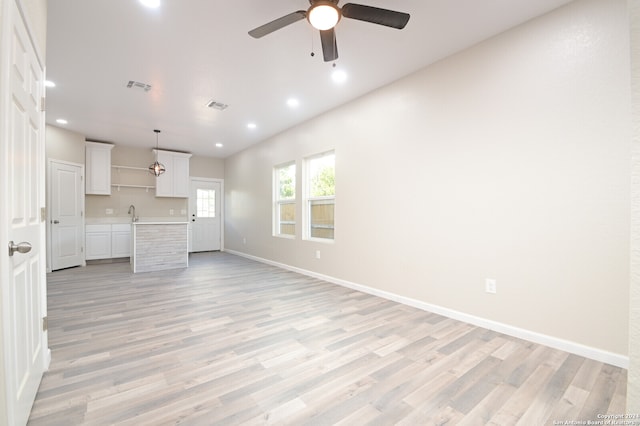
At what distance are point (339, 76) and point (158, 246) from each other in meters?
4.52

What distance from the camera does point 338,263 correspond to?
4340mm

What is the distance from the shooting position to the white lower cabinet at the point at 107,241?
6262mm

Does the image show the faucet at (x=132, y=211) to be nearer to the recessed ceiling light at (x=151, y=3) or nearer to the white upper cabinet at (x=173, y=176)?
the white upper cabinet at (x=173, y=176)

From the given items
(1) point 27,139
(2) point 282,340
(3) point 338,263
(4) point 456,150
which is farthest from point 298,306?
(1) point 27,139

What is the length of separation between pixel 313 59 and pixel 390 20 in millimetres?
1283

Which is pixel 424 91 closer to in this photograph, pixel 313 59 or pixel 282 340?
pixel 313 59

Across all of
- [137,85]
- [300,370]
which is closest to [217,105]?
[137,85]

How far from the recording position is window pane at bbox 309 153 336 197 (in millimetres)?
4621

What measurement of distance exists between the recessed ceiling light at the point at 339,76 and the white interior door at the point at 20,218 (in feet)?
8.48

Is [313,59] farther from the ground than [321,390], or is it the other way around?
[313,59]

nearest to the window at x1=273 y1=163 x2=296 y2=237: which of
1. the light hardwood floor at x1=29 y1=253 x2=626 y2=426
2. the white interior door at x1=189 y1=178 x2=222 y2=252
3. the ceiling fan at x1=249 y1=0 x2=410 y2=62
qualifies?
the light hardwood floor at x1=29 y1=253 x2=626 y2=426

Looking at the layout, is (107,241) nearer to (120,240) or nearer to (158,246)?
(120,240)

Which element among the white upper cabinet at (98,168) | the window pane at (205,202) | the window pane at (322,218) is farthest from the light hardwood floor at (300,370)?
the window pane at (205,202)

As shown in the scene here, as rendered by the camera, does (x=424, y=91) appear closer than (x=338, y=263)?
Yes
